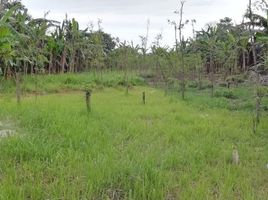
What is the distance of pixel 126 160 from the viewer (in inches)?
225

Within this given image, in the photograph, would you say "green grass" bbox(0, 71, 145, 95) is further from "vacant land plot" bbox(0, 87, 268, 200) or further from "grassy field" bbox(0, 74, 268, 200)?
"vacant land plot" bbox(0, 87, 268, 200)

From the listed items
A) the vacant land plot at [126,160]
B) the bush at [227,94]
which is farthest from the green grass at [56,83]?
the vacant land plot at [126,160]

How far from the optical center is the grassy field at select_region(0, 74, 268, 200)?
4.75 metres

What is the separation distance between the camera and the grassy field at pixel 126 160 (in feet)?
15.6

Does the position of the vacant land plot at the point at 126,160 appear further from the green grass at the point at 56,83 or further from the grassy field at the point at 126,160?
the green grass at the point at 56,83

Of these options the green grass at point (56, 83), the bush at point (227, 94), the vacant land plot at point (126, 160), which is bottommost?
the vacant land plot at point (126, 160)

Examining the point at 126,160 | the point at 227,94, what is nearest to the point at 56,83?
the point at 227,94

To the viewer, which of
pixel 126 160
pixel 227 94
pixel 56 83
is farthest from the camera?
pixel 56 83

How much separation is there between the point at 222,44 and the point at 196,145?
22130mm

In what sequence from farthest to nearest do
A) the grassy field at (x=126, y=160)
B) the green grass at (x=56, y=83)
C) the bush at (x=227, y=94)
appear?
the green grass at (x=56, y=83) < the bush at (x=227, y=94) < the grassy field at (x=126, y=160)

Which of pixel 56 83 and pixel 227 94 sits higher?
pixel 56 83

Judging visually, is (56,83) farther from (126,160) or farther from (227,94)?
(126,160)

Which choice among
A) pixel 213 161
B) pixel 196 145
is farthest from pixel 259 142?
pixel 213 161

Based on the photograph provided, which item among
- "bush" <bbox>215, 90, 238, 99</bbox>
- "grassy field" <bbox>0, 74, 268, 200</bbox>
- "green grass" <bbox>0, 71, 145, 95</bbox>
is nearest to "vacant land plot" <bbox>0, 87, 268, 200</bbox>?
"grassy field" <bbox>0, 74, 268, 200</bbox>
